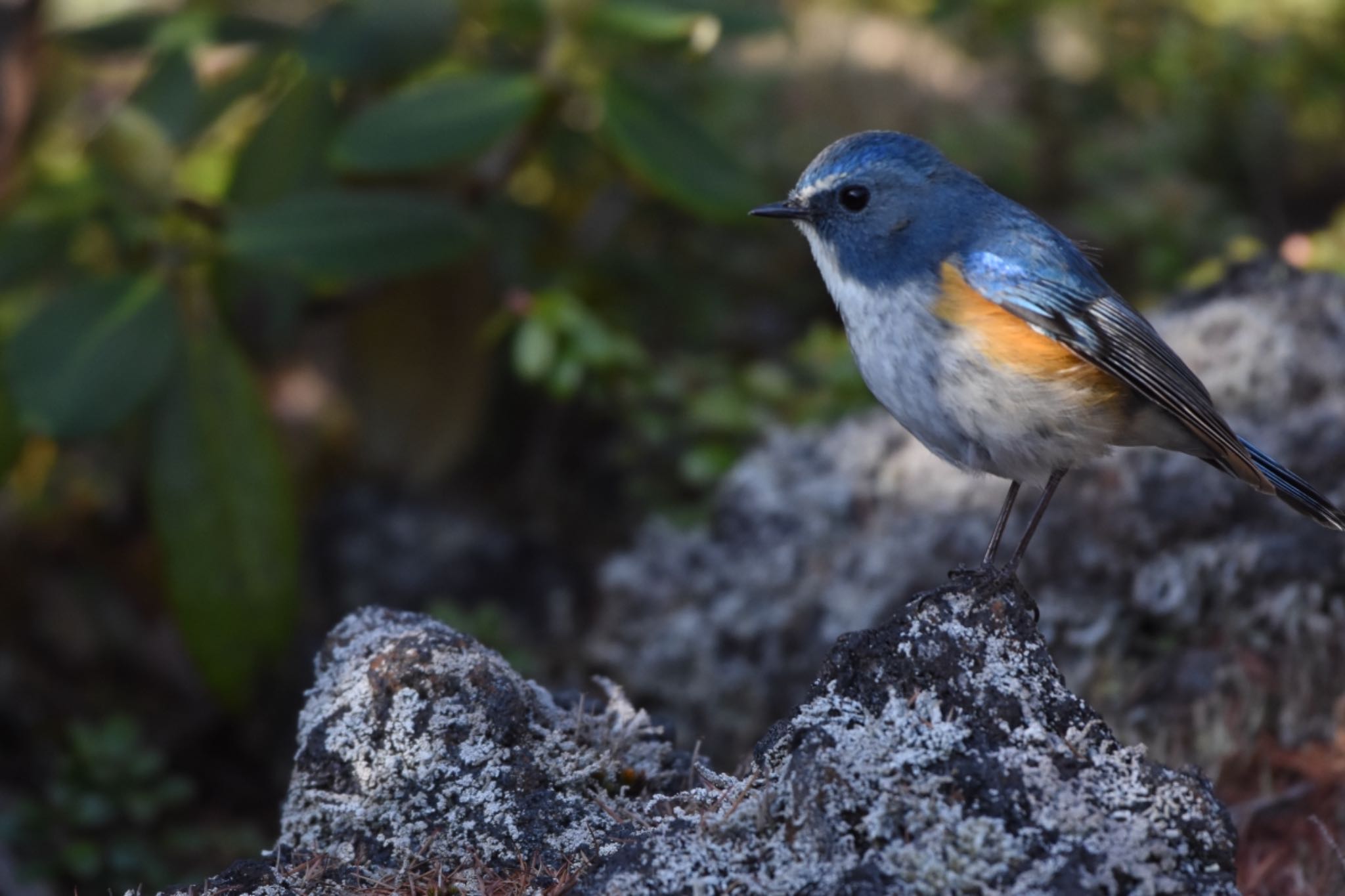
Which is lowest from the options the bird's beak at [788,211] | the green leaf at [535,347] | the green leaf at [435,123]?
the bird's beak at [788,211]

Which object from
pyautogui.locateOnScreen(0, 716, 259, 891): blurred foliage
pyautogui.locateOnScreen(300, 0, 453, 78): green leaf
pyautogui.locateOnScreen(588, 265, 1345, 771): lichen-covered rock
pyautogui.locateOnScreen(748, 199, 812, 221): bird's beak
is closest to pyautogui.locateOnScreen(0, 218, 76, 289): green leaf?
pyautogui.locateOnScreen(300, 0, 453, 78): green leaf

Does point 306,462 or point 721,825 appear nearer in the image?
point 721,825

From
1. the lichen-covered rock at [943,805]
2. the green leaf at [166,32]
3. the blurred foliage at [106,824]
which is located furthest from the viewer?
the green leaf at [166,32]

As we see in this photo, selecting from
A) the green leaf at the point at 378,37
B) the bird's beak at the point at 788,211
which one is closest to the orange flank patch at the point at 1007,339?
the bird's beak at the point at 788,211

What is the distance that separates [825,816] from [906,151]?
1666 mm

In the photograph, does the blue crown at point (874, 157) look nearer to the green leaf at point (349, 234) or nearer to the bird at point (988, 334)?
the bird at point (988, 334)

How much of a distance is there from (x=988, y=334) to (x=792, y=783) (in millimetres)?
1177

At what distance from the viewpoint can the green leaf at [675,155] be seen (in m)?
4.70

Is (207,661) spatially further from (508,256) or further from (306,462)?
(508,256)

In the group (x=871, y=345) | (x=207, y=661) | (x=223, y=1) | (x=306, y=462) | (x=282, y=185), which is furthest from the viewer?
(x=223, y=1)

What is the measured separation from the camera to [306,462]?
19.0 feet

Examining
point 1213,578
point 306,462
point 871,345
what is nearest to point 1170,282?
point 1213,578

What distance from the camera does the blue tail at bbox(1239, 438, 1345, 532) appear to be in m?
3.09

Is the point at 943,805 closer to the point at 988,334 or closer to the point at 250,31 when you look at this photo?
the point at 988,334
